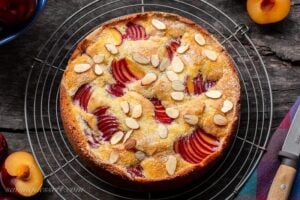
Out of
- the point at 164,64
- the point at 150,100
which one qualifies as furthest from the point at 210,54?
the point at 150,100

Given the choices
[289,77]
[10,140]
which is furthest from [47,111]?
[289,77]

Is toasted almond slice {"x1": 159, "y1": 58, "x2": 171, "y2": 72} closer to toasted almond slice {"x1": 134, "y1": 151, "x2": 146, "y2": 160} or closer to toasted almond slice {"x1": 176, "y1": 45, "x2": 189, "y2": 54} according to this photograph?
toasted almond slice {"x1": 176, "y1": 45, "x2": 189, "y2": 54}

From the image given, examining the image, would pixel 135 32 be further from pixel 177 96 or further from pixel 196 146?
pixel 196 146

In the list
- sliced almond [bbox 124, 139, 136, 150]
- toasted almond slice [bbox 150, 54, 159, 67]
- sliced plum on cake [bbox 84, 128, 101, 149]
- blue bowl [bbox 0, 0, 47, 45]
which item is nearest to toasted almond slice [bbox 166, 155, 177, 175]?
sliced almond [bbox 124, 139, 136, 150]

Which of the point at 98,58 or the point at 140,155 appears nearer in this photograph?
the point at 140,155

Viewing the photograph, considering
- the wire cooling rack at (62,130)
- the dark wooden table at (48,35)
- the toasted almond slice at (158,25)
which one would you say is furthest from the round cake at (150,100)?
the dark wooden table at (48,35)

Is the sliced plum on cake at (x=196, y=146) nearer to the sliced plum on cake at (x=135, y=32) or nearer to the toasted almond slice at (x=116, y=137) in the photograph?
the toasted almond slice at (x=116, y=137)
